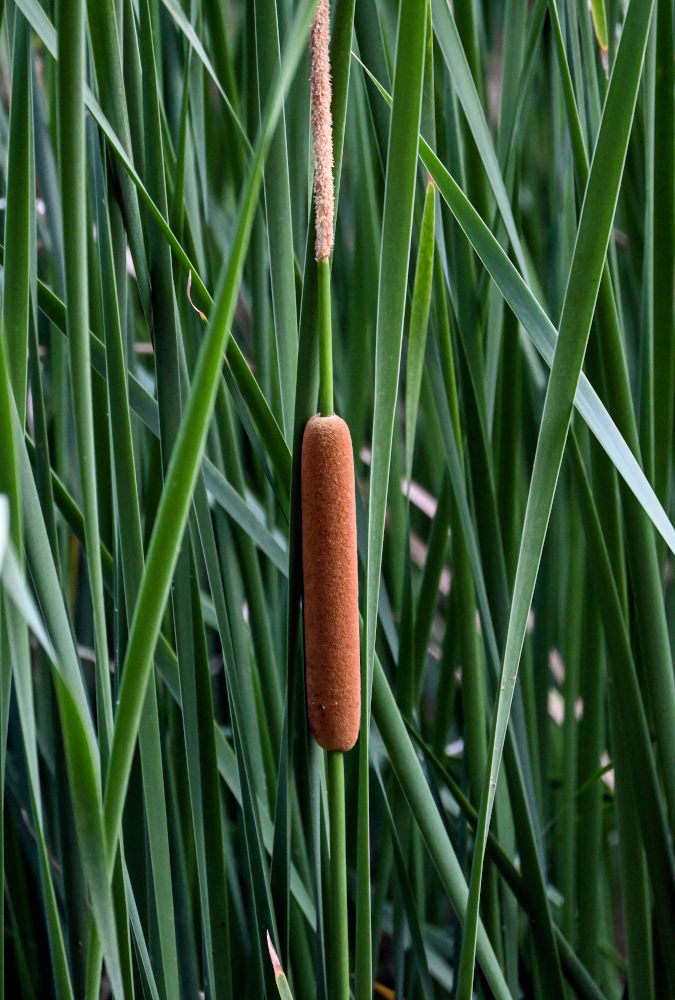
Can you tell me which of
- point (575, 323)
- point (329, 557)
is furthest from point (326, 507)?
point (575, 323)

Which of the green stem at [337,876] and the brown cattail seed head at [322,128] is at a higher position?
the brown cattail seed head at [322,128]

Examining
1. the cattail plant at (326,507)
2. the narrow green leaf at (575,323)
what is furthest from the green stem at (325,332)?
the narrow green leaf at (575,323)

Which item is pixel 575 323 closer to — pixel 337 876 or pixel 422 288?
pixel 422 288

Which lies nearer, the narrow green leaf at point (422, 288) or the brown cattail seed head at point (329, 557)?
the brown cattail seed head at point (329, 557)

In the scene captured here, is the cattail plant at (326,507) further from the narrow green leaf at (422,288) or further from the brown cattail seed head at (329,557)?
the narrow green leaf at (422,288)

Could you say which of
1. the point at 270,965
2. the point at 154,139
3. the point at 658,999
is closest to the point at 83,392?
the point at 154,139

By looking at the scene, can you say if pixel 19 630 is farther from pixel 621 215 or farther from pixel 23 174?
pixel 621 215

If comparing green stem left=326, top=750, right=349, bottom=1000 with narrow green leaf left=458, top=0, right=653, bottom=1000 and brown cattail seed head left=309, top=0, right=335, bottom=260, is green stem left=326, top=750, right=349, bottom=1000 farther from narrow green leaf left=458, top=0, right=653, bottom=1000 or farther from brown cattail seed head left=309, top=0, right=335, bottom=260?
brown cattail seed head left=309, top=0, right=335, bottom=260

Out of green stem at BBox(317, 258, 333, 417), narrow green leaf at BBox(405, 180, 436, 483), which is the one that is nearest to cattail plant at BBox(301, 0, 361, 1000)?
green stem at BBox(317, 258, 333, 417)
